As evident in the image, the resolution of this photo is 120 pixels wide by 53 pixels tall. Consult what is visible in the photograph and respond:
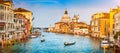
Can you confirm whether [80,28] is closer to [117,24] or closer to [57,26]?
[57,26]

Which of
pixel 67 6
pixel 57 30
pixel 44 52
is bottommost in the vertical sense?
pixel 44 52

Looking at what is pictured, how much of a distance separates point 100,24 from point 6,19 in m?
1.43

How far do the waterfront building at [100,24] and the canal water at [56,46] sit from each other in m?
0.12

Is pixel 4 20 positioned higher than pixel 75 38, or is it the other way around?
pixel 4 20

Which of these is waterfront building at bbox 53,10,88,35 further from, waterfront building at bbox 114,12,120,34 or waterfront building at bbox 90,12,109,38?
waterfront building at bbox 114,12,120,34

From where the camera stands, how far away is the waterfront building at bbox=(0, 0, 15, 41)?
426cm

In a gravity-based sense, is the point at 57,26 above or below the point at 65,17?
below

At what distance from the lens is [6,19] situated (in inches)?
170

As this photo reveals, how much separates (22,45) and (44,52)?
Result: 0.37 meters

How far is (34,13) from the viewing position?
14.6ft

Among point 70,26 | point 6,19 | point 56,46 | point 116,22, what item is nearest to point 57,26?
point 70,26

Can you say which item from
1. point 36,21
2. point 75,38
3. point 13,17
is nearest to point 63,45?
point 75,38

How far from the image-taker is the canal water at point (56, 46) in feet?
14.2

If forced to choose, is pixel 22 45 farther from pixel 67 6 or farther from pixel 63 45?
pixel 67 6
